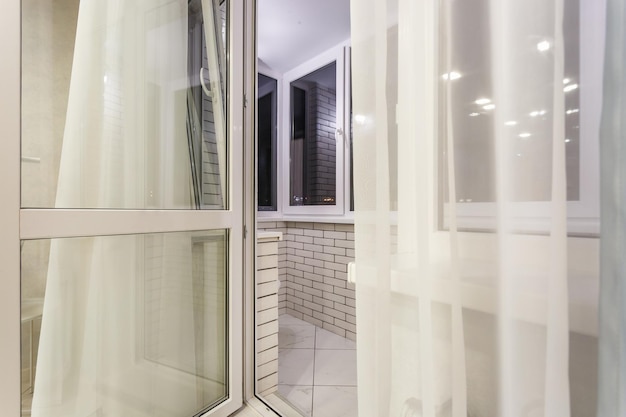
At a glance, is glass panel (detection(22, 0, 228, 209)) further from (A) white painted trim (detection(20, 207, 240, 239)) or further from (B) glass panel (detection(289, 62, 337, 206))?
(B) glass panel (detection(289, 62, 337, 206))

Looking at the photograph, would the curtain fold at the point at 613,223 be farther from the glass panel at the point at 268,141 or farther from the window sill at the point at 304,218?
the glass panel at the point at 268,141

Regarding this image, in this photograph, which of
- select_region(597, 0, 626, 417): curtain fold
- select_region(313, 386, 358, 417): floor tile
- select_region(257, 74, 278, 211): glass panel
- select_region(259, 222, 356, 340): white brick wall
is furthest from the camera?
select_region(257, 74, 278, 211): glass panel

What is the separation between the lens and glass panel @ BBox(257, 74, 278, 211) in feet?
10.3

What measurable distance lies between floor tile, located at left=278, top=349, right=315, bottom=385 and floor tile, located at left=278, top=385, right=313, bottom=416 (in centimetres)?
5

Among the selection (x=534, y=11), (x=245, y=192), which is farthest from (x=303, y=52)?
(x=534, y=11)

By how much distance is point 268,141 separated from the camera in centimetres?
315

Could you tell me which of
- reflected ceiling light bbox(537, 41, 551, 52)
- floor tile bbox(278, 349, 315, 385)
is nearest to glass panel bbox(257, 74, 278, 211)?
floor tile bbox(278, 349, 315, 385)

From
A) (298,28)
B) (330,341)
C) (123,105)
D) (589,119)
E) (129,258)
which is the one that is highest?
(298,28)

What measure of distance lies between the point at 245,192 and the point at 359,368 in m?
1.08

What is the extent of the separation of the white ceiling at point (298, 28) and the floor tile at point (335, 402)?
2609 millimetres

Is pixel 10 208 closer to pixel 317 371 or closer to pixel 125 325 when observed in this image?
pixel 125 325

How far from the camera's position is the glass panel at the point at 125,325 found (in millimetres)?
916

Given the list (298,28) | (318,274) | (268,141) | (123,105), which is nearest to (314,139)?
(268,141)

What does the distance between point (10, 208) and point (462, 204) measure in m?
1.15
